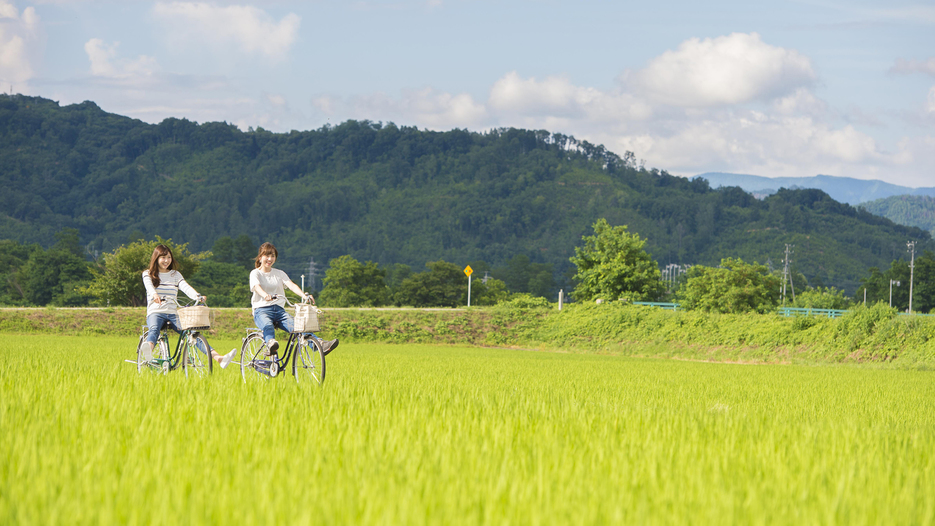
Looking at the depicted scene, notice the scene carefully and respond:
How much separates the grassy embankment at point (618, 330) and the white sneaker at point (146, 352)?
23.3 m

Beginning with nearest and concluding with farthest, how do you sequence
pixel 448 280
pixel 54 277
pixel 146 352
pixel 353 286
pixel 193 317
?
1. pixel 193 317
2. pixel 146 352
3. pixel 353 286
4. pixel 54 277
5. pixel 448 280

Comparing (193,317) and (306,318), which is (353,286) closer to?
(193,317)

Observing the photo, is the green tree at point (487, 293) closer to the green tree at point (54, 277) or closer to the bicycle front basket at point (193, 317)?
the green tree at point (54, 277)

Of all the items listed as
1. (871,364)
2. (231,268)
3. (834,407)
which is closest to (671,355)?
(871,364)

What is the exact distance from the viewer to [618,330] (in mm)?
36156

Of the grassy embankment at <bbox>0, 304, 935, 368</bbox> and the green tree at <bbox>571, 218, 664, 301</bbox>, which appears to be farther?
the green tree at <bbox>571, 218, 664, 301</bbox>

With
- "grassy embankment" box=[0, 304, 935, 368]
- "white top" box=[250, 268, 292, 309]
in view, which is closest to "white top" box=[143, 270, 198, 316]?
"white top" box=[250, 268, 292, 309]

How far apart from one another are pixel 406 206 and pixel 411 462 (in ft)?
549

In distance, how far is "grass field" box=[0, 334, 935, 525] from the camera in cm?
291

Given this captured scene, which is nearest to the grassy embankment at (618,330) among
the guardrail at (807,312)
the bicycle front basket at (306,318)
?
the guardrail at (807,312)

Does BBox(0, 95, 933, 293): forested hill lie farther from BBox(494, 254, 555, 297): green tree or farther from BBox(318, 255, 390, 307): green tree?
BBox(318, 255, 390, 307): green tree

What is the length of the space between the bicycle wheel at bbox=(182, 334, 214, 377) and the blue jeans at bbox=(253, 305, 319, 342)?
721 mm

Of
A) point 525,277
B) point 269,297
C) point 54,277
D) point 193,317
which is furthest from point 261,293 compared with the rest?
point 525,277

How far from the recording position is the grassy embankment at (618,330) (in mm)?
25938
